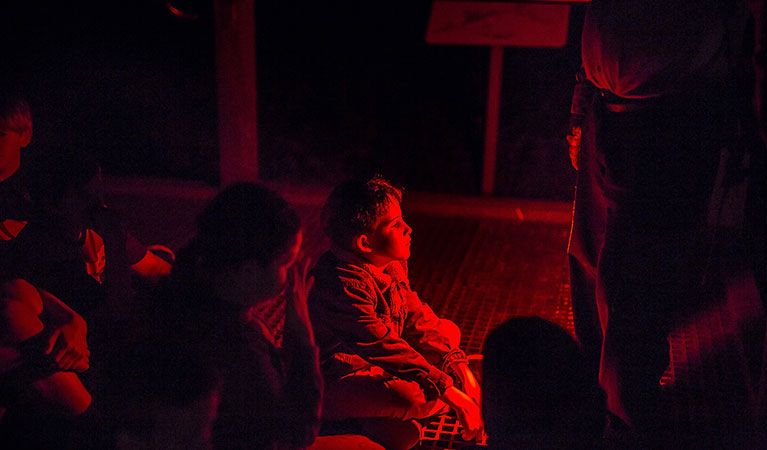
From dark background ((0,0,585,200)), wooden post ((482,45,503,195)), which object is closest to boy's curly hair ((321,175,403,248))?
dark background ((0,0,585,200))

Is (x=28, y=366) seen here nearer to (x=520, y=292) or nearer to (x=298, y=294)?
(x=298, y=294)

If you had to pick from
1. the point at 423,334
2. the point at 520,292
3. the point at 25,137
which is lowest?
the point at 520,292

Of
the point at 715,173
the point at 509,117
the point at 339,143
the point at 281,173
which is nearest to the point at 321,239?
the point at 281,173

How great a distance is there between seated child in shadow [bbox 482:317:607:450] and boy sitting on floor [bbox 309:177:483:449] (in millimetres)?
304

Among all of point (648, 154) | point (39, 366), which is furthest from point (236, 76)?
point (648, 154)

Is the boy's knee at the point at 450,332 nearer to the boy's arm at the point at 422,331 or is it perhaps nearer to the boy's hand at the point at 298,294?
the boy's arm at the point at 422,331

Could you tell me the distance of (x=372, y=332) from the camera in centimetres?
189

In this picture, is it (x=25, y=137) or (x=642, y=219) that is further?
(x=25, y=137)

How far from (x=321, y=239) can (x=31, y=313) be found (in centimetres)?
174

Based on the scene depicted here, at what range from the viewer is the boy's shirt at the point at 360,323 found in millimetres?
1904

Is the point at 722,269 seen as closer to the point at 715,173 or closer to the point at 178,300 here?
the point at 715,173

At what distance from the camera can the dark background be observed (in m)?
3.67

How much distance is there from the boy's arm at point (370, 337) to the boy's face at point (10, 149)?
2.88ft

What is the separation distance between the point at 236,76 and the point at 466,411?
1.68 meters
